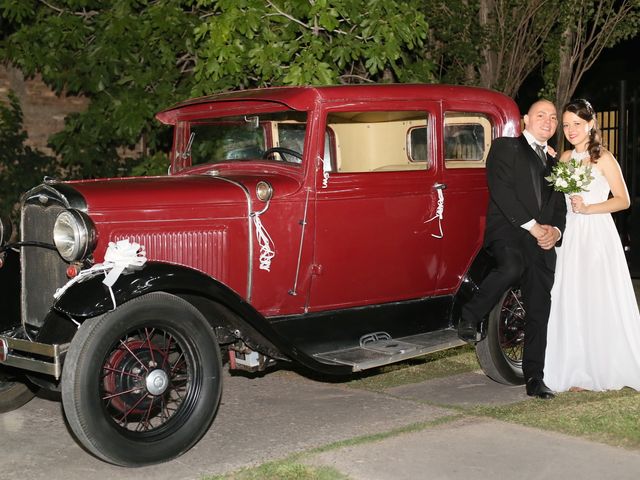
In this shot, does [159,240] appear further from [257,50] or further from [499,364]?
[257,50]

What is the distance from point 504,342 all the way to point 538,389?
0.53m

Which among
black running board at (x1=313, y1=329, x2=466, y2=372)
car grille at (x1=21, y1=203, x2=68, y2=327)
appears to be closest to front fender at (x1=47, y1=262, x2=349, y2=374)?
black running board at (x1=313, y1=329, x2=466, y2=372)

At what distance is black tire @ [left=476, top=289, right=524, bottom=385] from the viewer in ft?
19.6

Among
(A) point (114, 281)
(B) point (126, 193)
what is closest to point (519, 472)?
(A) point (114, 281)

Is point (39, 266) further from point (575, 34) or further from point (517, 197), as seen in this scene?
point (575, 34)

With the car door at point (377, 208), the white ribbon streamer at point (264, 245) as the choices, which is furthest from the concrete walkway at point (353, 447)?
the white ribbon streamer at point (264, 245)

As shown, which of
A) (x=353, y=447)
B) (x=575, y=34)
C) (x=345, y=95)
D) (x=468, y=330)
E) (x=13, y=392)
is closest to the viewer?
(x=353, y=447)

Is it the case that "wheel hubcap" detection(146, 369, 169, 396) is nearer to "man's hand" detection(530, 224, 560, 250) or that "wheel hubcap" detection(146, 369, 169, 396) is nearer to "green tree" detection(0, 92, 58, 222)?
"man's hand" detection(530, 224, 560, 250)

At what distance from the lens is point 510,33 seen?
33.0ft

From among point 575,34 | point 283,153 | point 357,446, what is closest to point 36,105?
point 575,34

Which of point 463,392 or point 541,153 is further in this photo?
point 463,392

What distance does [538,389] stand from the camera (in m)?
5.74

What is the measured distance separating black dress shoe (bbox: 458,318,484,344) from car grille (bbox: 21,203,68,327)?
94.4 inches

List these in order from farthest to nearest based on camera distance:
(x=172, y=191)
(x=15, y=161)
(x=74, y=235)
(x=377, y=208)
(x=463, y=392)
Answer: (x=15, y=161) < (x=463, y=392) < (x=377, y=208) < (x=172, y=191) < (x=74, y=235)
